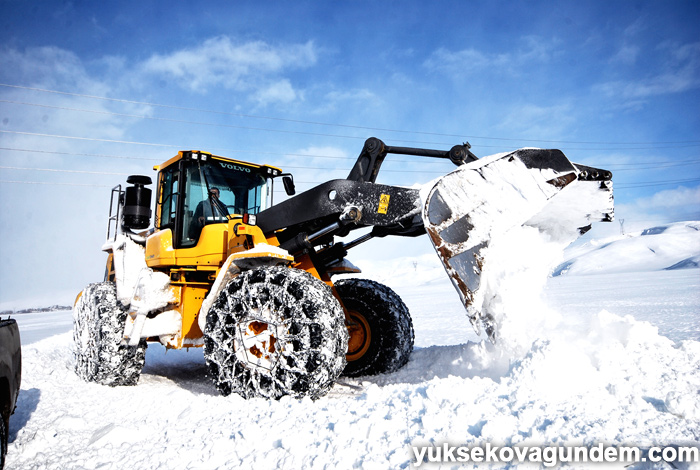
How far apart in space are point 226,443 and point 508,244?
2559 millimetres

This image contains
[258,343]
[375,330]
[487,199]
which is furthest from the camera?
[375,330]

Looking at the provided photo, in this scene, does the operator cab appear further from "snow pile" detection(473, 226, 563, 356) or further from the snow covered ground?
"snow pile" detection(473, 226, 563, 356)

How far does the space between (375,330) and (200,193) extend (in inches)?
99.6

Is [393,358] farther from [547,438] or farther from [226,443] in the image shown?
[547,438]

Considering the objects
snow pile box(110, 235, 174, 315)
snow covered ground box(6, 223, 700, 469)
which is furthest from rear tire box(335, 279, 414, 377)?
snow pile box(110, 235, 174, 315)

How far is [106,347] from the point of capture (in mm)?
4961

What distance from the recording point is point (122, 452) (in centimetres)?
280

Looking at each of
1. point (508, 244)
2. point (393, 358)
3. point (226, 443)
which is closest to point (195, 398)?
point (226, 443)

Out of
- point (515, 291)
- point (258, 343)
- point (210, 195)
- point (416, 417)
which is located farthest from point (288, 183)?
point (416, 417)

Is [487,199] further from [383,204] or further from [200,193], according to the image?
[200,193]

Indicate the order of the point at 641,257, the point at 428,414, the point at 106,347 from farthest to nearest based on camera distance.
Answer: the point at 641,257
the point at 106,347
the point at 428,414

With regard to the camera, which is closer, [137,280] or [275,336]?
[275,336]

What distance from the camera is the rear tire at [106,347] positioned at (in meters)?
4.97

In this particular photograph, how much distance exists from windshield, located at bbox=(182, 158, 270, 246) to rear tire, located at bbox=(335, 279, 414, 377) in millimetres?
1665
